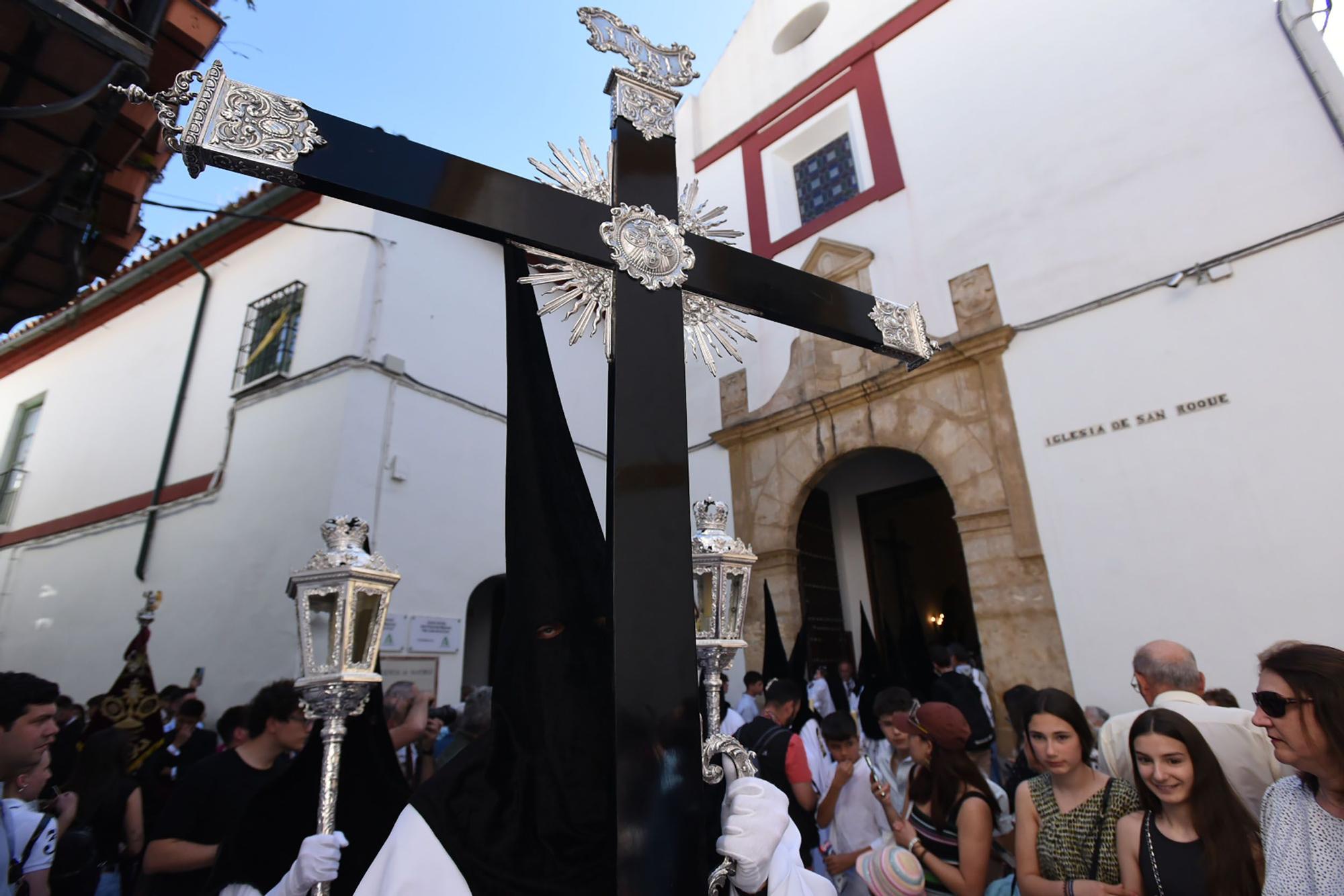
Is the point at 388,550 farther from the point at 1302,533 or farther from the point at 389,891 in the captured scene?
the point at 1302,533

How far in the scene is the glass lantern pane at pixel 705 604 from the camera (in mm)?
1714

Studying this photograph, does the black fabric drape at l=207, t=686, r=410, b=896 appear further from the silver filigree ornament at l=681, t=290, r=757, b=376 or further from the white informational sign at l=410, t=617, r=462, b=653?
the white informational sign at l=410, t=617, r=462, b=653

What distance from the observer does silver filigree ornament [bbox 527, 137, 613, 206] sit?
1928 millimetres

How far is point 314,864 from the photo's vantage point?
4.89 ft

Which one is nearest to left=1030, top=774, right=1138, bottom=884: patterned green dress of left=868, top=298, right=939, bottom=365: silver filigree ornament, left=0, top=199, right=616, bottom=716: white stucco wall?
left=868, top=298, right=939, bottom=365: silver filigree ornament

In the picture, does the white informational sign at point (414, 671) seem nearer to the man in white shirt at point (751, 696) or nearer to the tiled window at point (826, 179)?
the man in white shirt at point (751, 696)

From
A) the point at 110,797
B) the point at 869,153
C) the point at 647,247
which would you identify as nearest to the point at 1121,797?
the point at 647,247

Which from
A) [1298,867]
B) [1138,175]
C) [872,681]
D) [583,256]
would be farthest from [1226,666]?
[583,256]

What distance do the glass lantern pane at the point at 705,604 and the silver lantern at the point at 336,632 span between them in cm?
72

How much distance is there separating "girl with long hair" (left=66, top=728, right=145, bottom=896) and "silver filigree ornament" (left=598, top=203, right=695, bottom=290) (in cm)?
276

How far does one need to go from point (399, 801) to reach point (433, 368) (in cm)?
562

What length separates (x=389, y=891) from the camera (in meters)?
1.19

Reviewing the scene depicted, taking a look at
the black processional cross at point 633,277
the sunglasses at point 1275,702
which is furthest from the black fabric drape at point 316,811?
the sunglasses at point 1275,702

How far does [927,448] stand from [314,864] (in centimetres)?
618
